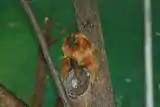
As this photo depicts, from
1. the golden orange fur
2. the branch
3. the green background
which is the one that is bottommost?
the green background

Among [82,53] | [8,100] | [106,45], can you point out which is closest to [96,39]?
[82,53]

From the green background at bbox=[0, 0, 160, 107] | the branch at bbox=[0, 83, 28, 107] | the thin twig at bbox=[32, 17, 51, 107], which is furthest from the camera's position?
the green background at bbox=[0, 0, 160, 107]

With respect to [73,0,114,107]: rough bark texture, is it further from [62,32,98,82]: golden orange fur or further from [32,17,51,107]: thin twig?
[32,17,51,107]: thin twig

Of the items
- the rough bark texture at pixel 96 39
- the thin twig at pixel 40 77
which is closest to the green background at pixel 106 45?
the thin twig at pixel 40 77

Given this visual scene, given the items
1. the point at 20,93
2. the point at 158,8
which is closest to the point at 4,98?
the point at 20,93

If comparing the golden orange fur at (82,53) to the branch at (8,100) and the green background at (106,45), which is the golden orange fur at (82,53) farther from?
the green background at (106,45)

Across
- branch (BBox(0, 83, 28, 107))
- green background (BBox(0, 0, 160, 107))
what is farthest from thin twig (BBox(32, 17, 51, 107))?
branch (BBox(0, 83, 28, 107))
